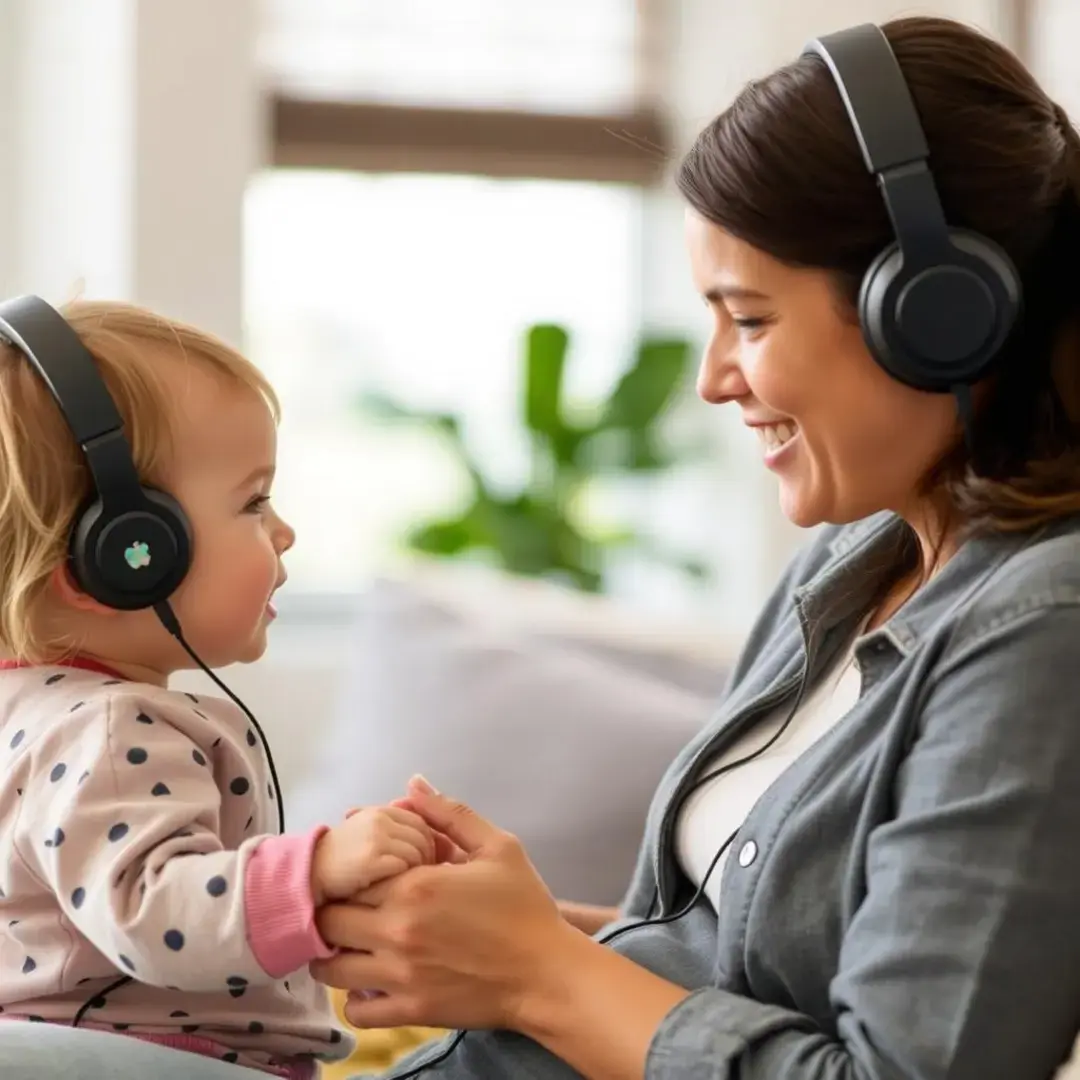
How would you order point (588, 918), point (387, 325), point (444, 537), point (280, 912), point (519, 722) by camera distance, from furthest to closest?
point (387, 325) → point (444, 537) → point (519, 722) → point (588, 918) → point (280, 912)

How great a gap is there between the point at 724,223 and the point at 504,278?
99.5 inches

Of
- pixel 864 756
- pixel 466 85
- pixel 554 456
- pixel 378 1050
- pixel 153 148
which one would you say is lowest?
pixel 378 1050

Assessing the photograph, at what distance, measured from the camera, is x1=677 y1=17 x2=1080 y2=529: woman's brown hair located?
1101 mm

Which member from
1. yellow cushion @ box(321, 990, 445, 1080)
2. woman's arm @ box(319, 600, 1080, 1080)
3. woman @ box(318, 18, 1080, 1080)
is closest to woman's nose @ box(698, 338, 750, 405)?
woman @ box(318, 18, 1080, 1080)

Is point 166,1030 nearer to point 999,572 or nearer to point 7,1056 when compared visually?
point 7,1056

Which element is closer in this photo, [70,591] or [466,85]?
[70,591]

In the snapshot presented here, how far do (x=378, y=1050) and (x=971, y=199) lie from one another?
100cm

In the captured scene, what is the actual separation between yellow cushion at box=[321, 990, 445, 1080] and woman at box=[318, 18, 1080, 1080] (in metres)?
0.40

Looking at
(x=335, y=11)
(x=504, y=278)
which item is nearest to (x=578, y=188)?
(x=504, y=278)

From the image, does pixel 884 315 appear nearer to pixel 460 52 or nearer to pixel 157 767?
pixel 157 767

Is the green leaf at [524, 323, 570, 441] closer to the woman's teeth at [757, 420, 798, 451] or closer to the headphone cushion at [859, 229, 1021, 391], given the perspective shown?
the woman's teeth at [757, 420, 798, 451]

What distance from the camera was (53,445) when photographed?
117 cm

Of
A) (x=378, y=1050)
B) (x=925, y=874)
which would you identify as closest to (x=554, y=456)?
(x=378, y=1050)

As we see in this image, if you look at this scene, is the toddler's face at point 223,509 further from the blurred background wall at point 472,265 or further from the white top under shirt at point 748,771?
the blurred background wall at point 472,265
